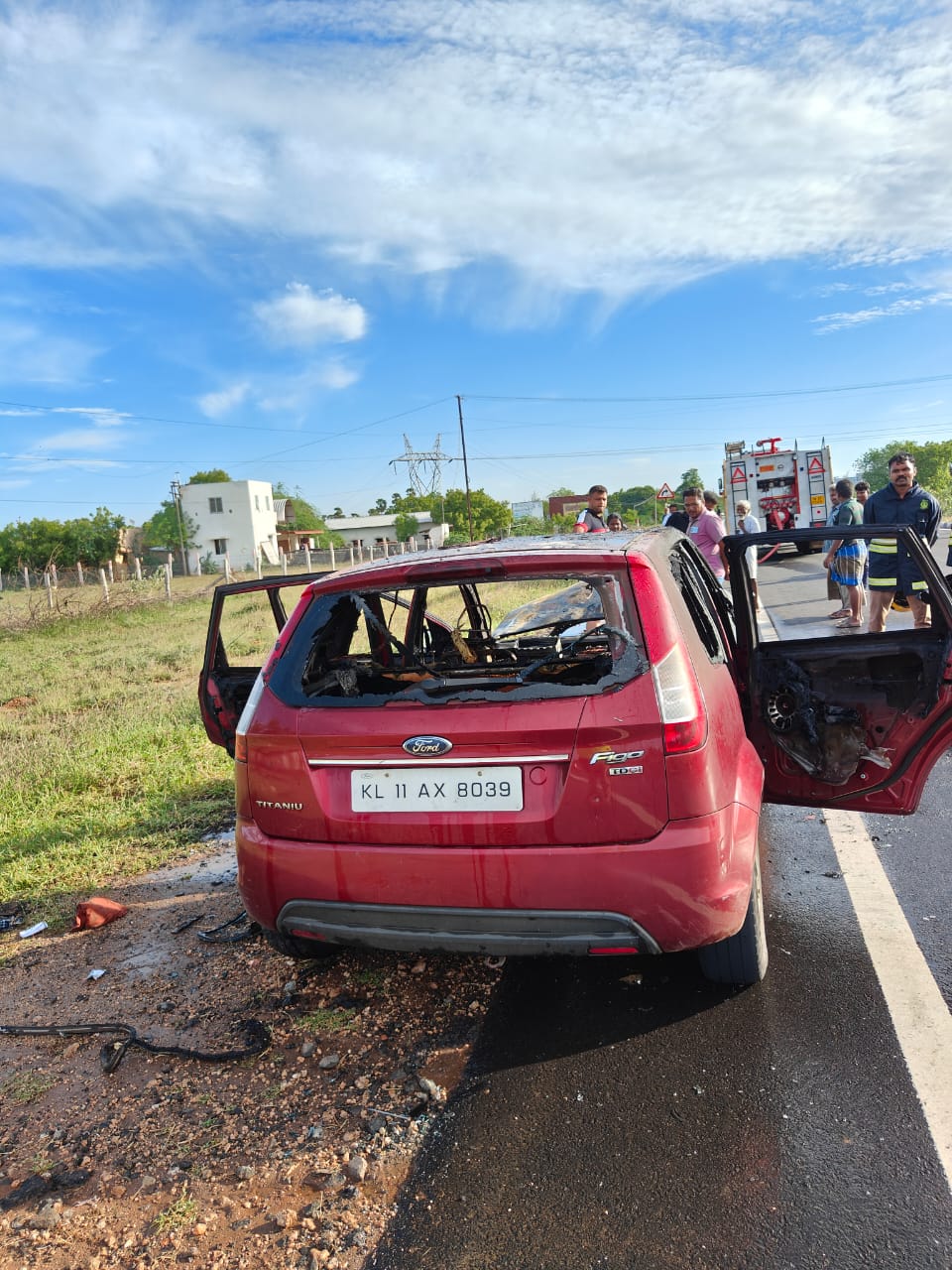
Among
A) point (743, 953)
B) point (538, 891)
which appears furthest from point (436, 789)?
point (743, 953)

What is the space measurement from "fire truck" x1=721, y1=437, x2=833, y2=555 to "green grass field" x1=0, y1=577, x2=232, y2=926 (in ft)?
58.9

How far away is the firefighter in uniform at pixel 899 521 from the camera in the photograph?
24.9 ft

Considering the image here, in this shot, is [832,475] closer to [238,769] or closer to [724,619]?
[724,619]

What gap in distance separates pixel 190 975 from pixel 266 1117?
1.09 m

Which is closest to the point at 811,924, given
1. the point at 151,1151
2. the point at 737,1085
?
the point at 737,1085

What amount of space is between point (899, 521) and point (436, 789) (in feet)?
22.5

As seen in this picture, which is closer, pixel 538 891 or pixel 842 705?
pixel 538 891

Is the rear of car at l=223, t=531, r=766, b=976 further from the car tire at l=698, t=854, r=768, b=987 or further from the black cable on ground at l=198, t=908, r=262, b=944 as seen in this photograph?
the black cable on ground at l=198, t=908, r=262, b=944

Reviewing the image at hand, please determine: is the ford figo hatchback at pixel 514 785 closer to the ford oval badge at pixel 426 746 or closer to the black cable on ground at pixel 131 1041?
the ford oval badge at pixel 426 746

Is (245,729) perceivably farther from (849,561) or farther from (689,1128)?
(849,561)

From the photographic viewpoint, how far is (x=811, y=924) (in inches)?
135

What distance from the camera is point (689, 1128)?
7.56ft

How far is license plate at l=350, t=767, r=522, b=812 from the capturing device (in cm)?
A: 249

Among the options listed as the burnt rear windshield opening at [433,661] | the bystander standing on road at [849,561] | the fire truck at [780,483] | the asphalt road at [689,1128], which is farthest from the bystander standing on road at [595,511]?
the fire truck at [780,483]
